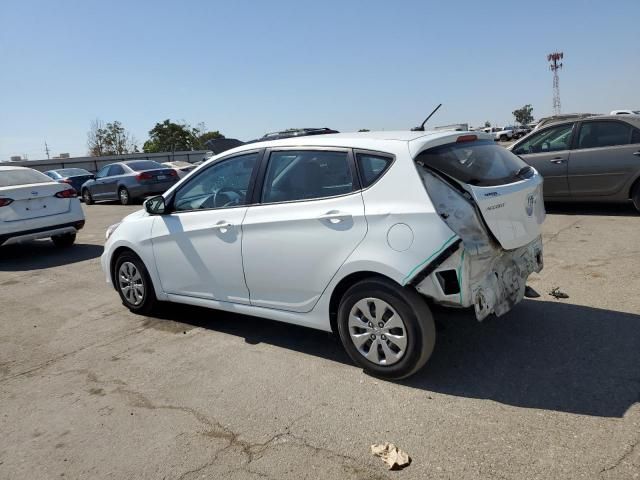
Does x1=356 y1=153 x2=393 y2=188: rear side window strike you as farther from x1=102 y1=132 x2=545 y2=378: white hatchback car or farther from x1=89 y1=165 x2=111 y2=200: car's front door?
x1=89 y1=165 x2=111 y2=200: car's front door

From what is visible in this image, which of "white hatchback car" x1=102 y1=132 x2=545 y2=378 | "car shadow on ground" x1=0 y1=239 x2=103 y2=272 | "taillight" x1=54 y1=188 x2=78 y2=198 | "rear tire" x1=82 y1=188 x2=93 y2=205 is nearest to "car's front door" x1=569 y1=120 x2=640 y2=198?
"white hatchback car" x1=102 y1=132 x2=545 y2=378

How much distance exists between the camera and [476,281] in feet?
11.6

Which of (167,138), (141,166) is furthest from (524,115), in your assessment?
(141,166)

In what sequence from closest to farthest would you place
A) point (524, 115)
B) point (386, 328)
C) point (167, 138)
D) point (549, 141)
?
1. point (386, 328)
2. point (549, 141)
3. point (167, 138)
4. point (524, 115)

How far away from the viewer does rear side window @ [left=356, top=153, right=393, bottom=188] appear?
146 inches

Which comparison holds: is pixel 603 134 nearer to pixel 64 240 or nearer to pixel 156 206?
pixel 156 206

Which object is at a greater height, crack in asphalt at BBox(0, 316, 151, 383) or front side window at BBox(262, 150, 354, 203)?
front side window at BBox(262, 150, 354, 203)

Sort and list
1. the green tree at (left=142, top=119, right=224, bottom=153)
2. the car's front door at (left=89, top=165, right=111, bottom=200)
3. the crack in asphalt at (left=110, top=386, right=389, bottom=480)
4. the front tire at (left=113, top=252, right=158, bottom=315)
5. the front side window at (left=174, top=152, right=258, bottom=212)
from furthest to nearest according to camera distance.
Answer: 1. the green tree at (left=142, top=119, right=224, bottom=153)
2. the car's front door at (left=89, top=165, right=111, bottom=200)
3. the front tire at (left=113, top=252, right=158, bottom=315)
4. the front side window at (left=174, top=152, right=258, bottom=212)
5. the crack in asphalt at (left=110, top=386, right=389, bottom=480)

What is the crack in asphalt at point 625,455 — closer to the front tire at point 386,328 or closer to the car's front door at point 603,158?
the front tire at point 386,328

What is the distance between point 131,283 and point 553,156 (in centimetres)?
733

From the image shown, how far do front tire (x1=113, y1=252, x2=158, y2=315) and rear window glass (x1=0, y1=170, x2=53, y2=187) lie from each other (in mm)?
5029

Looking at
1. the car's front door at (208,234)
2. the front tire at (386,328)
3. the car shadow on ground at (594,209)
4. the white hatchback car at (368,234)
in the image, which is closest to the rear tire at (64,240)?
the car's front door at (208,234)

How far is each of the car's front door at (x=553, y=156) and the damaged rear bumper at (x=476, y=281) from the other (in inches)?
230

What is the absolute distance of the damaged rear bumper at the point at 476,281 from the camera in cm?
340
